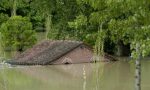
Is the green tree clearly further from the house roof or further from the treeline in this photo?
the house roof

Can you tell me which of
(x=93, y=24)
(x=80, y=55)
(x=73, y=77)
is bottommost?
(x=73, y=77)

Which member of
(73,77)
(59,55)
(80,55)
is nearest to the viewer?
(73,77)

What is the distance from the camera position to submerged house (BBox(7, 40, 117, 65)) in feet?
105

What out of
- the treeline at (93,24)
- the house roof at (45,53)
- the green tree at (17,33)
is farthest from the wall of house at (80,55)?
the green tree at (17,33)

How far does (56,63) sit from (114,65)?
12.1ft

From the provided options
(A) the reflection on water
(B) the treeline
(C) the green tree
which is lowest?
(A) the reflection on water

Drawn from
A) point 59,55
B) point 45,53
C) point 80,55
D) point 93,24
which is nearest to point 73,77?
point 59,55

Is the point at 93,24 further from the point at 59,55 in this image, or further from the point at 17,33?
the point at 17,33

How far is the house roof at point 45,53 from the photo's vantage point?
3203 cm

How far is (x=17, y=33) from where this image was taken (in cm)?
3725

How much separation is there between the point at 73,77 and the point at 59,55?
21.8 feet

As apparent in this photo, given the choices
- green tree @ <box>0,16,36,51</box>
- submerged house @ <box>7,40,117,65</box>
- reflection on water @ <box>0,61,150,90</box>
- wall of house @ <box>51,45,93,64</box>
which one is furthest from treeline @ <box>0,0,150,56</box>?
submerged house @ <box>7,40,117,65</box>

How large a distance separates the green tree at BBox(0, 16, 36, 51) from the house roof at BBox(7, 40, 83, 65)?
2.84 metres

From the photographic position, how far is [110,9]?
1083 centimetres
